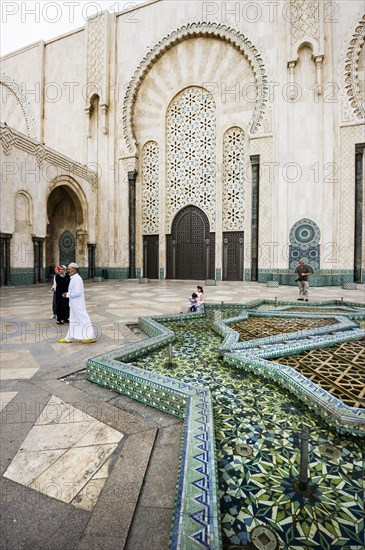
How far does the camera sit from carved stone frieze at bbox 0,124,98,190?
830cm

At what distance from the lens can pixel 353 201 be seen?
31.1 ft

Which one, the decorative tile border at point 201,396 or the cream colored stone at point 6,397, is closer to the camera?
the decorative tile border at point 201,396

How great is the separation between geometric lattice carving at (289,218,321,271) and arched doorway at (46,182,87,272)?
27.0ft

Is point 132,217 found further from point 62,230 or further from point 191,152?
point 191,152

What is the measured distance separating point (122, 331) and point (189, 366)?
1.41 meters

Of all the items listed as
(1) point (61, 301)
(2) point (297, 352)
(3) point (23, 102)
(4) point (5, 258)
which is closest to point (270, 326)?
(2) point (297, 352)

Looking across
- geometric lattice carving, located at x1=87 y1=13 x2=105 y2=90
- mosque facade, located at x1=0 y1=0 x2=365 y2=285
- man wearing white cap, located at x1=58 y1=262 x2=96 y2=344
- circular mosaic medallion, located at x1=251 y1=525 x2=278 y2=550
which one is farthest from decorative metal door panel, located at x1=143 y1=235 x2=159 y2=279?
circular mosaic medallion, located at x1=251 y1=525 x2=278 y2=550

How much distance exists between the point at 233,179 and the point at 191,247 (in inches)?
118

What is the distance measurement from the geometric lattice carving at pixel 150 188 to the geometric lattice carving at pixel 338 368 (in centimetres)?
979

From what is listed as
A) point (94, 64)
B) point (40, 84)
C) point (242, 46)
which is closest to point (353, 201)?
point (242, 46)

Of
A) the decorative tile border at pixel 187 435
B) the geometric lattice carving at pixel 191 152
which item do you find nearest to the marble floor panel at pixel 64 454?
the decorative tile border at pixel 187 435

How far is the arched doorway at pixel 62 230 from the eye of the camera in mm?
12352

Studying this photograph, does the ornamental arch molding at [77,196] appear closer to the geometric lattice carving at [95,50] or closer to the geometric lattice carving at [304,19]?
the geometric lattice carving at [95,50]

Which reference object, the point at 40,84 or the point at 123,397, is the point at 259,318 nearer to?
the point at 123,397
